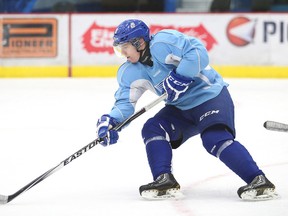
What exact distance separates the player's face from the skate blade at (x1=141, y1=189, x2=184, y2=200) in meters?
0.66

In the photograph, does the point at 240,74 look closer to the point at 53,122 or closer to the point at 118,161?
the point at 53,122

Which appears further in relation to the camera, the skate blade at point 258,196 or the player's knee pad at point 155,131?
the player's knee pad at point 155,131

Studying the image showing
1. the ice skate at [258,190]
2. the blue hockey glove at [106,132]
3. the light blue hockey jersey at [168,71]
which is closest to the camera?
the ice skate at [258,190]

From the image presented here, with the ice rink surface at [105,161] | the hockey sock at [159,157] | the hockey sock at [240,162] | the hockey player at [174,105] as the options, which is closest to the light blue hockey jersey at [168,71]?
the hockey player at [174,105]

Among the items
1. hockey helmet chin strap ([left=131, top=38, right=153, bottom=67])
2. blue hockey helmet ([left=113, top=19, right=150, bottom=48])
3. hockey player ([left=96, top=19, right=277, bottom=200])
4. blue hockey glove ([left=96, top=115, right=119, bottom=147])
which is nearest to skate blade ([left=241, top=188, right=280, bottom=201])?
hockey player ([left=96, top=19, right=277, bottom=200])

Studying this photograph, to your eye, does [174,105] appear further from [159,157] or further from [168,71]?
[159,157]

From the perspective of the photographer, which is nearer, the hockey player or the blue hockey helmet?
the hockey player

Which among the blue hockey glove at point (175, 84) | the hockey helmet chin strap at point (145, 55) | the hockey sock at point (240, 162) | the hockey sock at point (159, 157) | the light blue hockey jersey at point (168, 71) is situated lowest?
the hockey sock at point (240, 162)

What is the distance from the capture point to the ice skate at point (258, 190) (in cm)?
404

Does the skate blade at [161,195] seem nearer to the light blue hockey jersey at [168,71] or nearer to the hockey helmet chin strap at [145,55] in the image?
the light blue hockey jersey at [168,71]

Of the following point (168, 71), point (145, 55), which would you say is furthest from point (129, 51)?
point (168, 71)

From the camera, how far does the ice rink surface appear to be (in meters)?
4.04

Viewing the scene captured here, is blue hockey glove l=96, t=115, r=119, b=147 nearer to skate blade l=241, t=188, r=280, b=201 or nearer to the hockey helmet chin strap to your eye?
the hockey helmet chin strap

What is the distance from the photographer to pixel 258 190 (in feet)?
13.2
